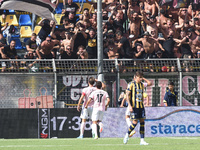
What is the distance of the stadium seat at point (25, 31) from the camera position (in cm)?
1930

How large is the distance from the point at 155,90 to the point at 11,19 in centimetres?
861

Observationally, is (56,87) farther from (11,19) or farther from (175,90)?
(11,19)

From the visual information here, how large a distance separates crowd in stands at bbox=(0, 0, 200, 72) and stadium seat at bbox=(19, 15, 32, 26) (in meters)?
1.93

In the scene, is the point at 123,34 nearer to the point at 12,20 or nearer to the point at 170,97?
the point at 170,97

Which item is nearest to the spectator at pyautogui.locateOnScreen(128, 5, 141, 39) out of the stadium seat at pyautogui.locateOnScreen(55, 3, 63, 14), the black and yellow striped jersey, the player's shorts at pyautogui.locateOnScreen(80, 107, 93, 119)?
the stadium seat at pyautogui.locateOnScreen(55, 3, 63, 14)

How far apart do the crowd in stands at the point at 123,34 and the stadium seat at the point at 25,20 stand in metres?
1.93

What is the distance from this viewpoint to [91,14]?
1914 centimetres

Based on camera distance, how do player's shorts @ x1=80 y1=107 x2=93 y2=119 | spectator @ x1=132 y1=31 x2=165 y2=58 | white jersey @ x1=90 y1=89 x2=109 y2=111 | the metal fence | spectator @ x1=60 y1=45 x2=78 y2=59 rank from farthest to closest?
1. spectator @ x1=132 y1=31 x2=165 y2=58
2. spectator @ x1=60 y1=45 x2=78 y2=59
3. the metal fence
4. player's shorts @ x1=80 y1=107 x2=93 y2=119
5. white jersey @ x1=90 y1=89 x2=109 y2=111

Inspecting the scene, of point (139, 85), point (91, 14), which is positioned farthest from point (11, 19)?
point (139, 85)

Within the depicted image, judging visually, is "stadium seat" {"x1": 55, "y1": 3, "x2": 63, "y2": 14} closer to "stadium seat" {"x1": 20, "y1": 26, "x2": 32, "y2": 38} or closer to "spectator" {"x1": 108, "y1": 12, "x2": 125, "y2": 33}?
"stadium seat" {"x1": 20, "y1": 26, "x2": 32, "y2": 38}

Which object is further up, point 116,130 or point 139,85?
point 139,85

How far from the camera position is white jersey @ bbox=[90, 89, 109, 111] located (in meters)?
12.8

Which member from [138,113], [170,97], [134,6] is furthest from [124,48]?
[138,113]

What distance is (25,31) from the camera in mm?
19609
